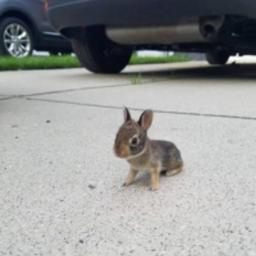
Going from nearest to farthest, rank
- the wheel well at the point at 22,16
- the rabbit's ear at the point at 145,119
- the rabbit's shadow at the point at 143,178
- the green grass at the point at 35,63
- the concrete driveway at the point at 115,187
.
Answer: the concrete driveway at the point at 115,187 < the rabbit's ear at the point at 145,119 < the rabbit's shadow at the point at 143,178 < the green grass at the point at 35,63 < the wheel well at the point at 22,16

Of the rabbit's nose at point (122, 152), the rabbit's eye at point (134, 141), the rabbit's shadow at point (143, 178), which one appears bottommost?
the rabbit's shadow at point (143, 178)

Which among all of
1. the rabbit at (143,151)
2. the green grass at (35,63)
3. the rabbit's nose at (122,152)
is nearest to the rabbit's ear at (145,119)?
the rabbit at (143,151)

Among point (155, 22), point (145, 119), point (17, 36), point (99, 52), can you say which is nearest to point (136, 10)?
point (155, 22)

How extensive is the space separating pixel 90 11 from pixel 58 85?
0.67 m

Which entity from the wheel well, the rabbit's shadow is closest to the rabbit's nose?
the rabbit's shadow

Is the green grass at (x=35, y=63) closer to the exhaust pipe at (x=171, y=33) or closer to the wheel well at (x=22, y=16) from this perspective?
the wheel well at (x=22, y=16)

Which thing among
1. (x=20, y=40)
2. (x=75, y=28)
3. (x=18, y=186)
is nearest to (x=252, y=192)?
(x=18, y=186)

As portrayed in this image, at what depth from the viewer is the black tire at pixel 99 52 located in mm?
5493

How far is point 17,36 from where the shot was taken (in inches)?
364

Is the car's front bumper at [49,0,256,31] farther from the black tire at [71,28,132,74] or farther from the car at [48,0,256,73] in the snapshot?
the black tire at [71,28,132,74]

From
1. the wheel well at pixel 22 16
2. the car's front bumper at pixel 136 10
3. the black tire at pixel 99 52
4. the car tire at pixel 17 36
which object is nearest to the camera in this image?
the car's front bumper at pixel 136 10

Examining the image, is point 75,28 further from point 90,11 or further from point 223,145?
point 223,145

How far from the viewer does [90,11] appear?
4777 millimetres

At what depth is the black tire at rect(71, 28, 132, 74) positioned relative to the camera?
5.49m
